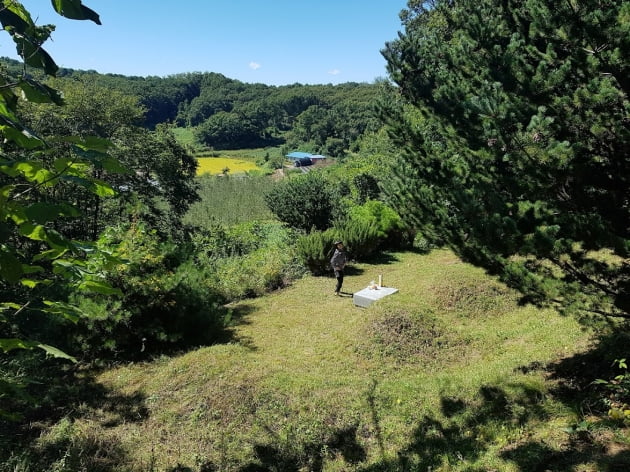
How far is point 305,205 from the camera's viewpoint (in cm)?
1588

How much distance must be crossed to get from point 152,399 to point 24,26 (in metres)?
4.98

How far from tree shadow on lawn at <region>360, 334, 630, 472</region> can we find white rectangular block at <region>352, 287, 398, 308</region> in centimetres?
405

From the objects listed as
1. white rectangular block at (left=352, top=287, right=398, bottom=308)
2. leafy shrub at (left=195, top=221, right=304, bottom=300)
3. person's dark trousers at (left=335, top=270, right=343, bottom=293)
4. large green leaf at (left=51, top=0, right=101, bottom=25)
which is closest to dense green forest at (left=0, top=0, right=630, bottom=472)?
large green leaf at (left=51, top=0, right=101, bottom=25)

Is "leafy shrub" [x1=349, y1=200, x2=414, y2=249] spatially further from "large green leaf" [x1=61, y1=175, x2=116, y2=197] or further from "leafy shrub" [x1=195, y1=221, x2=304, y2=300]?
"large green leaf" [x1=61, y1=175, x2=116, y2=197]

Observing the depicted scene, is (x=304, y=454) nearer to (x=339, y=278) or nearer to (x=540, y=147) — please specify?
(x=540, y=147)

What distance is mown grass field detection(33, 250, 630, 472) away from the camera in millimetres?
3939

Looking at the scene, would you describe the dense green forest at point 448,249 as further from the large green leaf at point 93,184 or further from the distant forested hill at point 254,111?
the distant forested hill at point 254,111

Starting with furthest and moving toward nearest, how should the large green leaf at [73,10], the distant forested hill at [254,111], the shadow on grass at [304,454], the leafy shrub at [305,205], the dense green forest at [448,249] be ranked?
the distant forested hill at [254,111] < the leafy shrub at [305,205] < the shadow on grass at [304,454] < the dense green forest at [448,249] < the large green leaf at [73,10]

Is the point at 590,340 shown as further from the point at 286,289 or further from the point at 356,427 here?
the point at 286,289

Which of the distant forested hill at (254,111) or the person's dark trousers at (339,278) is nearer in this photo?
the person's dark trousers at (339,278)

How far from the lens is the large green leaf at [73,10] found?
3.62ft

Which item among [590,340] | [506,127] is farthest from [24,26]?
[590,340]

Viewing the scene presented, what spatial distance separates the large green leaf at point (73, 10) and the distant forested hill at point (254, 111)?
70.2 meters

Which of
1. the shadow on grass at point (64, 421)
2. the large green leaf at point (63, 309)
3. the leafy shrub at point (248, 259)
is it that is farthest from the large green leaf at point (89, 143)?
the leafy shrub at point (248, 259)
